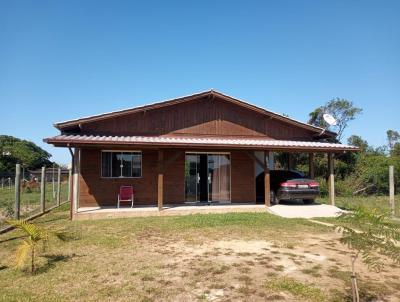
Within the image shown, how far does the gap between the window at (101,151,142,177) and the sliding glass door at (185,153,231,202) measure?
221 cm

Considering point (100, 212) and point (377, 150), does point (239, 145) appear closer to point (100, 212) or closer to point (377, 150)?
point (100, 212)

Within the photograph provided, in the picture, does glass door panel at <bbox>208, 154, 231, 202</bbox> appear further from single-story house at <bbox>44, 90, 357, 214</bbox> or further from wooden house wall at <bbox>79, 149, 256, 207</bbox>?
wooden house wall at <bbox>79, 149, 256, 207</bbox>

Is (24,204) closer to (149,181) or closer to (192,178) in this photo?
(149,181)

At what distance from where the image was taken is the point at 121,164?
14.4m

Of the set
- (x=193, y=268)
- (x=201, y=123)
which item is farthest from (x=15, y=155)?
(x=193, y=268)

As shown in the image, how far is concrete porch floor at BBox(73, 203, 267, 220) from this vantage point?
40.1ft

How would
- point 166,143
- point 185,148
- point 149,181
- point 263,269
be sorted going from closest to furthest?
point 263,269
point 166,143
point 185,148
point 149,181

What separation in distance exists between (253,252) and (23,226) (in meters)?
4.54

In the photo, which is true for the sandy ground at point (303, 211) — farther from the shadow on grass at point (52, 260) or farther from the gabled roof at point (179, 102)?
the shadow on grass at point (52, 260)

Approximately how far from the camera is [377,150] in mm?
32375

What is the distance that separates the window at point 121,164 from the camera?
14.2 metres

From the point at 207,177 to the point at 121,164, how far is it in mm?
3874

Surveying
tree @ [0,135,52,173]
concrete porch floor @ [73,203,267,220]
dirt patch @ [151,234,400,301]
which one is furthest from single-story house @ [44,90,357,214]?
tree @ [0,135,52,173]

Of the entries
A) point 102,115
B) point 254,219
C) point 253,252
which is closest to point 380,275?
point 253,252
